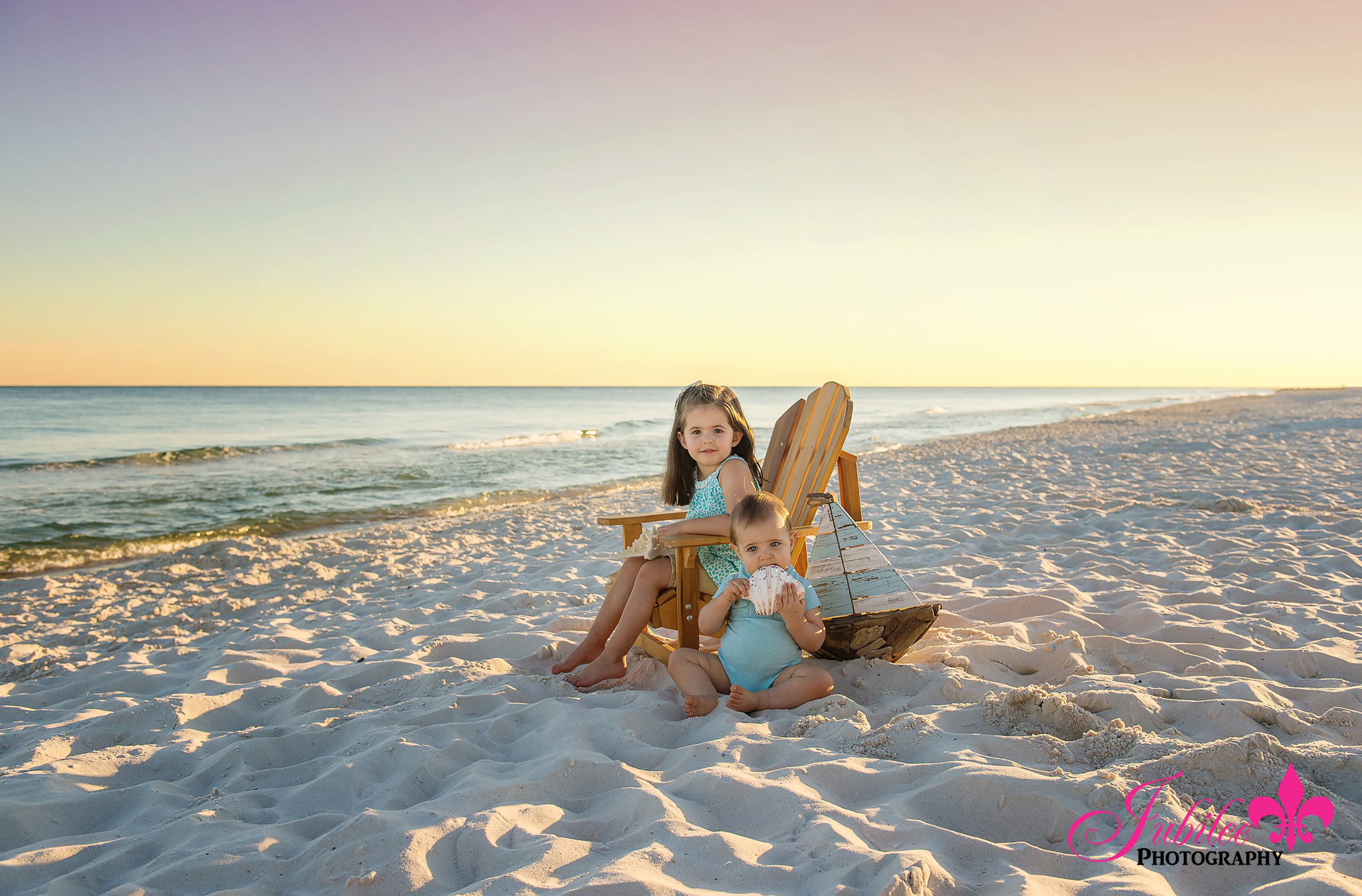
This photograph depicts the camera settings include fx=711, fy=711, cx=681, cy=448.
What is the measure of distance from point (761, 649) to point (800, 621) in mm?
195

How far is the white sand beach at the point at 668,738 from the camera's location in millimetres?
1637

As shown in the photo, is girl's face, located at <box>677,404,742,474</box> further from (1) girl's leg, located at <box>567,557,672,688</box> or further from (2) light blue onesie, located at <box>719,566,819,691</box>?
(2) light blue onesie, located at <box>719,566,819,691</box>

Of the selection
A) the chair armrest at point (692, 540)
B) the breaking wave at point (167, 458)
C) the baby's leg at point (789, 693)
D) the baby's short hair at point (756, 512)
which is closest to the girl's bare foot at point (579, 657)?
the chair armrest at point (692, 540)

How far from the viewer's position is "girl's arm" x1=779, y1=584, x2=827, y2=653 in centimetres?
256

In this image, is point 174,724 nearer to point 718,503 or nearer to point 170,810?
point 170,810

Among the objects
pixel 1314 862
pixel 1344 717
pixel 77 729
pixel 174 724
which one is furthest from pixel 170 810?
pixel 1344 717

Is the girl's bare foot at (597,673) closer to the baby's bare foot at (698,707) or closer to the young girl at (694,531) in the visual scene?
the young girl at (694,531)

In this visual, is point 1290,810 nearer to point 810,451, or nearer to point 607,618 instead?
point 810,451

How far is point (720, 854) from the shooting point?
5.40 feet

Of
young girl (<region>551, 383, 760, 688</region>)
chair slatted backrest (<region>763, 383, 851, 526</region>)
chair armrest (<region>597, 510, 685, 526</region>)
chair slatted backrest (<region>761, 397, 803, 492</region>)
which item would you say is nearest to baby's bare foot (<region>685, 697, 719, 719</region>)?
young girl (<region>551, 383, 760, 688</region>)

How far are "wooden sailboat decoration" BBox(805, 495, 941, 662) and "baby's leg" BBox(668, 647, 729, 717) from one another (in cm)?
47

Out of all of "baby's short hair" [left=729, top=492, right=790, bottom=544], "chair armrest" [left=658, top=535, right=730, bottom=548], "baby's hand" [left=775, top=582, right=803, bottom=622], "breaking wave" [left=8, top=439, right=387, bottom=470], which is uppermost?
"baby's short hair" [left=729, top=492, right=790, bottom=544]

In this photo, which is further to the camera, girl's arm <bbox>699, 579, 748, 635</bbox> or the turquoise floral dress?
the turquoise floral dress

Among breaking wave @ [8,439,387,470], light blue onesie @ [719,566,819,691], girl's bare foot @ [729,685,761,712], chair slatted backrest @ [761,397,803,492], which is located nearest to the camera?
girl's bare foot @ [729,685,761,712]
